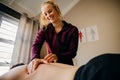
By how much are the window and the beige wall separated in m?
1.24

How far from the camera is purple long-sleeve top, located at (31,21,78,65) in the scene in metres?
1.18

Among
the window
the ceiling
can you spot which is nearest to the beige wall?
the ceiling

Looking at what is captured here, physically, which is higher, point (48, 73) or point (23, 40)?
point (23, 40)

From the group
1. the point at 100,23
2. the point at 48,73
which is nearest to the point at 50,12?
the point at 48,73

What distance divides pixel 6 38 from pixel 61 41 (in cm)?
154

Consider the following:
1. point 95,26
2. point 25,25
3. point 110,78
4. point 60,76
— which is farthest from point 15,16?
point 110,78

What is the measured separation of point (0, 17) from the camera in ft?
7.68

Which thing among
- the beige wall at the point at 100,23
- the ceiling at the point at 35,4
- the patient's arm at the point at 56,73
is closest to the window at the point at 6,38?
the ceiling at the point at 35,4

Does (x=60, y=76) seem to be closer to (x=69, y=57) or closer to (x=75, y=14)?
→ (x=69, y=57)

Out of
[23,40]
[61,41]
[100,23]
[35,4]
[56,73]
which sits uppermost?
[35,4]

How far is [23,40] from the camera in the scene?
2543 millimetres

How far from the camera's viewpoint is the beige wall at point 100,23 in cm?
241

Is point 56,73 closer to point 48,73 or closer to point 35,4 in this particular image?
point 48,73

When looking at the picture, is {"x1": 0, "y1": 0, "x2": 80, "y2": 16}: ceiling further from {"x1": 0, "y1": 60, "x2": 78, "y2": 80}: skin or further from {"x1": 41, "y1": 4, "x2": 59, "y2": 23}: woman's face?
{"x1": 0, "y1": 60, "x2": 78, "y2": 80}: skin
